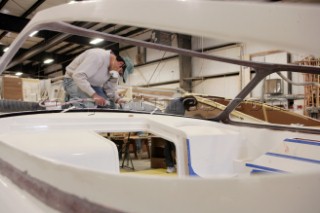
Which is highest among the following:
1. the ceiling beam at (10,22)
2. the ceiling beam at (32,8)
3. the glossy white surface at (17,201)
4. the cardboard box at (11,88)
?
the ceiling beam at (32,8)

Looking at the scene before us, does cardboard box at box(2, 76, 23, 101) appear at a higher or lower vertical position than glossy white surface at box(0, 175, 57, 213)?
higher

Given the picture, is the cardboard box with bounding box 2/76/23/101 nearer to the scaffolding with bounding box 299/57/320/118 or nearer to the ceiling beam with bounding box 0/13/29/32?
the ceiling beam with bounding box 0/13/29/32

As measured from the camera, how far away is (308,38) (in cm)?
39

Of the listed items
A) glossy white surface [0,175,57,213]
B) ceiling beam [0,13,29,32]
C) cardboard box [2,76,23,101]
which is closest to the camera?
glossy white surface [0,175,57,213]

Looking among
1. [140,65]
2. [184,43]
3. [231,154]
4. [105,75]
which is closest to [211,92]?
[184,43]

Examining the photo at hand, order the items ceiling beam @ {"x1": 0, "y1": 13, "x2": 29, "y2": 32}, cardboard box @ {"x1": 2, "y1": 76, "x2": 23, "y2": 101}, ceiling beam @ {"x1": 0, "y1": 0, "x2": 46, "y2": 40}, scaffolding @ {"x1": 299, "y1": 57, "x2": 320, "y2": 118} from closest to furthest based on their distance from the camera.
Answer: cardboard box @ {"x1": 2, "y1": 76, "x2": 23, "y2": 101} < scaffolding @ {"x1": 299, "y1": 57, "x2": 320, "y2": 118} < ceiling beam @ {"x1": 0, "y1": 0, "x2": 46, "y2": 40} < ceiling beam @ {"x1": 0, "y1": 13, "x2": 29, "y2": 32}

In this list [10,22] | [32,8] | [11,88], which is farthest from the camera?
[10,22]

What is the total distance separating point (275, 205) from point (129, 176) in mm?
225

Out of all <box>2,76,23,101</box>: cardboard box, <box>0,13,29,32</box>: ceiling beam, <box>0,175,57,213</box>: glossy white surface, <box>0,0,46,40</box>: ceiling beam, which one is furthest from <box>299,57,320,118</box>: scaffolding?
<box>0,13,29,32</box>: ceiling beam

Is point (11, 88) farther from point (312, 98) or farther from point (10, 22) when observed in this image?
point (312, 98)

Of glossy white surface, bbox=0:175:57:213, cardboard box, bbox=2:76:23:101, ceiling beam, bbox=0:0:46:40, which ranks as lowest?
glossy white surface, bbox=0:175:57:213

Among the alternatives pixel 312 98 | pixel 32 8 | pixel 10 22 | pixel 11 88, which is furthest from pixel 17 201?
pixel 10 22

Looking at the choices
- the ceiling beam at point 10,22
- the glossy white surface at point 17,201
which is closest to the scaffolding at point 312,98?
the glossy white surface at point 17,201

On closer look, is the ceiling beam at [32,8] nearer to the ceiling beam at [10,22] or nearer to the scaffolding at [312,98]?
the ceiling beam at [10,22]
